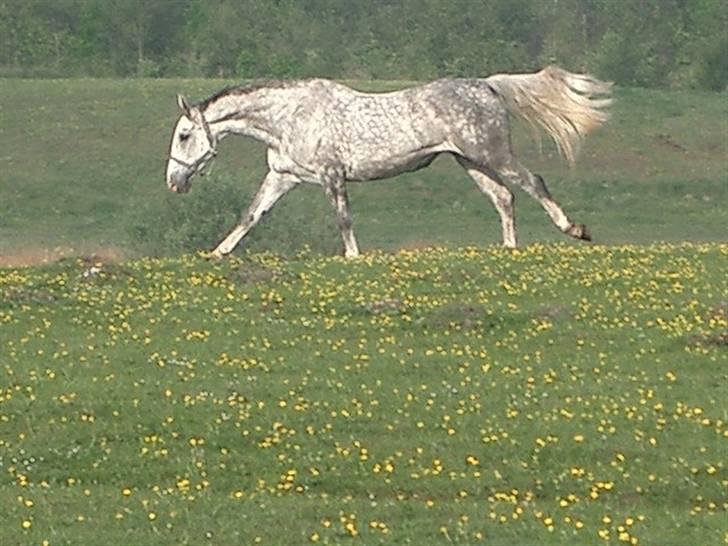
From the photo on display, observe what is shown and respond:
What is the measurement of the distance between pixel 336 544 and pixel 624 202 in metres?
46.7

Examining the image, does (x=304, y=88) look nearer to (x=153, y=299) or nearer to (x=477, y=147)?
(x=477, y=147)

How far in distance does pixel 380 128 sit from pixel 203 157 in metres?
2.50

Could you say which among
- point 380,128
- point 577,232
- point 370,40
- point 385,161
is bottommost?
point 370,40

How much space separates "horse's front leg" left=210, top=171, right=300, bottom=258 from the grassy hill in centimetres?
1513

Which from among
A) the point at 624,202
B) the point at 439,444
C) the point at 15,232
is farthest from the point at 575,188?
Result: the point at 439,444

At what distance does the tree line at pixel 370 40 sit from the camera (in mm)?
85438

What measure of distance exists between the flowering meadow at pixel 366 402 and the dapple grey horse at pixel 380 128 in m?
1.84

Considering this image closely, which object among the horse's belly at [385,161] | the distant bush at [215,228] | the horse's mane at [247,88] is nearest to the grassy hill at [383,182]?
the distant bush at [215,228]

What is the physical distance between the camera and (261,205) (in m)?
24.1

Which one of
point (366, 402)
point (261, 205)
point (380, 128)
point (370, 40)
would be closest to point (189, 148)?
point (261, 205)

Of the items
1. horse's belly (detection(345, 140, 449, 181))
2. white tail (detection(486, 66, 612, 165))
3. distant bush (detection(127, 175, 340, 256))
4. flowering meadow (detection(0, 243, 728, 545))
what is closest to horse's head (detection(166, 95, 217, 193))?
horse's belly (detection(345, 140, 449, 181))

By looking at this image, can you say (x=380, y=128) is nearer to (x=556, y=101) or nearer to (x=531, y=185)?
(x=531, y=185)

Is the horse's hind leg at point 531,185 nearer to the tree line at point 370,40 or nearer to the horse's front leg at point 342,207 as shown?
the horse's front leg at point 342,207

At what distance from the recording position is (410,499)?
42.9 feet
